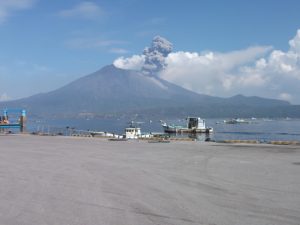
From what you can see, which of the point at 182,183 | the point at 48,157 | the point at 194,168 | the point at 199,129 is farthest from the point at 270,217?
the point at 199,129

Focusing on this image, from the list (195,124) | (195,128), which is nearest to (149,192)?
(195,128)

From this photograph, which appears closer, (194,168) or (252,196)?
(252,196)

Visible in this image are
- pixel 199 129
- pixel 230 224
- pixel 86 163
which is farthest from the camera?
pixel 199 129

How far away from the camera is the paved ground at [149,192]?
959 centimetres

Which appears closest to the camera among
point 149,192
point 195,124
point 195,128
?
point 149,192

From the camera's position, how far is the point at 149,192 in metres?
12.4

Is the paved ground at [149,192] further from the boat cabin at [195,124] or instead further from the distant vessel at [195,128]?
the boat cabin at [195,124]

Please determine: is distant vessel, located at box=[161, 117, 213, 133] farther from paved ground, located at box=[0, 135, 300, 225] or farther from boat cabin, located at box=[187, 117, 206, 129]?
paved ground, located at box=[0, 135, 300, 225]

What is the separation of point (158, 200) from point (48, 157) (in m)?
12.1

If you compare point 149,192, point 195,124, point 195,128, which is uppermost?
point 195,124

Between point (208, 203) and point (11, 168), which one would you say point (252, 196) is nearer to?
point (208, 203)

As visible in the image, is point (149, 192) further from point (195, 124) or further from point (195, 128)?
point (195, 124)

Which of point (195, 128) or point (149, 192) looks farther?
point (195, 128)

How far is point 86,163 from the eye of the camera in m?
19.6
